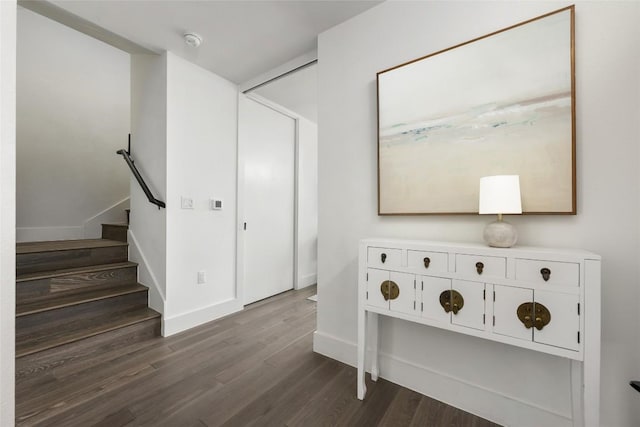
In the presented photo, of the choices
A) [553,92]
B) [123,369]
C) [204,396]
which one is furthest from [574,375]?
[123,369]

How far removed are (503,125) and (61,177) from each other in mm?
4403

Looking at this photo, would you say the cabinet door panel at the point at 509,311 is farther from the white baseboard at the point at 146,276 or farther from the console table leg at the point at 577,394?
the white baseboard at the point at 146,276

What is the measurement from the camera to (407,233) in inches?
65.1

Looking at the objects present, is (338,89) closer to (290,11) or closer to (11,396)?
(290,11)

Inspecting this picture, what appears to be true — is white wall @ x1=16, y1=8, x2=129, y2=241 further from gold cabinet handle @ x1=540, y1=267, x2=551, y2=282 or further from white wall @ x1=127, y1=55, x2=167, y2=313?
gold cabinet handle @ x1=540, y1=267, x2=551, y2=282

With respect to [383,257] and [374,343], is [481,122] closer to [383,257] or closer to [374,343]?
[383,257]

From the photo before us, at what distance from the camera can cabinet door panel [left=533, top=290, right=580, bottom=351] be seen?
1.02 m

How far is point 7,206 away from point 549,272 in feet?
6.24

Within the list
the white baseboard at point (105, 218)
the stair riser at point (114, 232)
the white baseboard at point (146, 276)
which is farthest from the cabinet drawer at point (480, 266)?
the white baseboard at point (105, 218)

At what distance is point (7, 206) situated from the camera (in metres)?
0.75

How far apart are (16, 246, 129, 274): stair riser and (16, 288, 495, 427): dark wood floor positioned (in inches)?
36.4

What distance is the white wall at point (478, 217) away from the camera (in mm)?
1104

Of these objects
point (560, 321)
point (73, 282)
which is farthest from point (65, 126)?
point (560, 321)

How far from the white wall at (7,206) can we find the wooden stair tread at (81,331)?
1.33m
